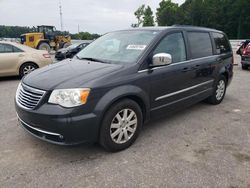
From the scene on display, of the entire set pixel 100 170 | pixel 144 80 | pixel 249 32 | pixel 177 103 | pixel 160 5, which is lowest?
pixel 100 170

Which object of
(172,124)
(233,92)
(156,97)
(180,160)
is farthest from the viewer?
(233,92)

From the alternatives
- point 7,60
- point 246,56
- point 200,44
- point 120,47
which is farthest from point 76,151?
point 246,56

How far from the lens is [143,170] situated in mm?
2932

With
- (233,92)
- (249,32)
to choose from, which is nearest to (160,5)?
(249,32)

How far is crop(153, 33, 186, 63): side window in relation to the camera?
384 cm

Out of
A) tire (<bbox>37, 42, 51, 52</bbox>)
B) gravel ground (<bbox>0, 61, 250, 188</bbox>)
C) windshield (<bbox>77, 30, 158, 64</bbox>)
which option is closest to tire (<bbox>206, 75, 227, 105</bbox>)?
gravel ground (<bbox>0, 61, 250, 188</bbox>)

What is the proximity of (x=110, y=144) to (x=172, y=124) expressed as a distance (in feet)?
5.05

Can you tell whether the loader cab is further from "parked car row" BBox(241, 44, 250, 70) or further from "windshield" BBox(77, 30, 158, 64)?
"windshield" BBox(77, 30, 158, 64)

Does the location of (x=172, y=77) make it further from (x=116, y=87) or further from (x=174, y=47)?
(x=116, y=87)

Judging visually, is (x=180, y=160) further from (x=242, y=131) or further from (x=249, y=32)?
(x=249, y=32)

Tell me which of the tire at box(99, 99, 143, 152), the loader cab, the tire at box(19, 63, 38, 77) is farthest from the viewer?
the loader cab

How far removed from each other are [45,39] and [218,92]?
19.9m

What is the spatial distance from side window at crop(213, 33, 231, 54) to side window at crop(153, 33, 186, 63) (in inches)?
57.1

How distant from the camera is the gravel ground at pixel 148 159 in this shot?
2.74 metres
